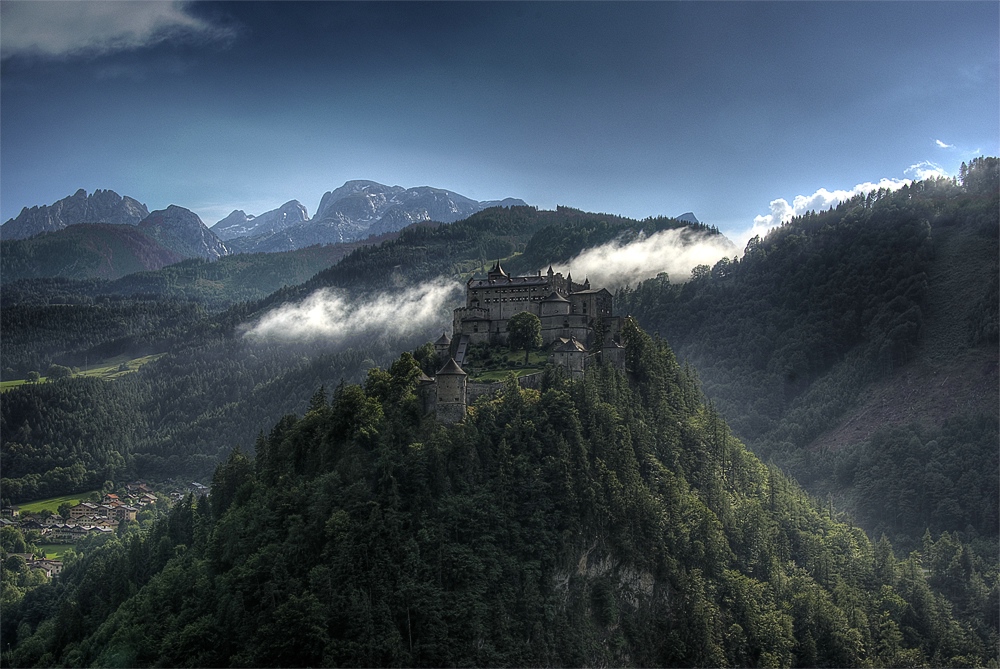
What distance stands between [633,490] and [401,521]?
24089 millimetres

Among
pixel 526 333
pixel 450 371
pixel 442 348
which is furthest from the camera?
pixel 442 348

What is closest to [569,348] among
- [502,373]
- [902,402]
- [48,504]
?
[502,373]

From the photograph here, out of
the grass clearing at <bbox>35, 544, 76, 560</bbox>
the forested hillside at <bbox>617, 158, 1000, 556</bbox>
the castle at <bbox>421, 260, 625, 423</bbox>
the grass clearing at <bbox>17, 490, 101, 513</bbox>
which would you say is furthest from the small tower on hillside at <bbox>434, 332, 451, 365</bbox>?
the grass clearing at <bbox>17, 490, 101, 513</bbox>

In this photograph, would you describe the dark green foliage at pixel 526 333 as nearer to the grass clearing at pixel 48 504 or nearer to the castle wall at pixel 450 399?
the castle wall at pixel 450 399

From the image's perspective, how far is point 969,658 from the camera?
10100 centimetres

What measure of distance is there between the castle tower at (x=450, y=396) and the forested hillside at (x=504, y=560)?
7.18 ft

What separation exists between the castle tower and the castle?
224 cm

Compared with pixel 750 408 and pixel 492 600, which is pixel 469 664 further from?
pixel 750 408

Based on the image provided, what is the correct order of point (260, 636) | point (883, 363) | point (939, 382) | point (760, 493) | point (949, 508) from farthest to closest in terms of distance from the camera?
point (883, 363)
point (939, 382)
point (949, 508)
point (760, 493)
point (260, 636)

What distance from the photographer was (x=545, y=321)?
10450 cm

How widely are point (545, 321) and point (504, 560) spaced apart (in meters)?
34.6

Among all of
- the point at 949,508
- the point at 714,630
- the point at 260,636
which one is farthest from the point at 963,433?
the point at 260,636

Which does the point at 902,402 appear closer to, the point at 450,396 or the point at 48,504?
the point at 450,396

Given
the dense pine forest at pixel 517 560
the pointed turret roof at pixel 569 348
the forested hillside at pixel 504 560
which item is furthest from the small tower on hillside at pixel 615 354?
the pointed turret roof at pixel 569 348
